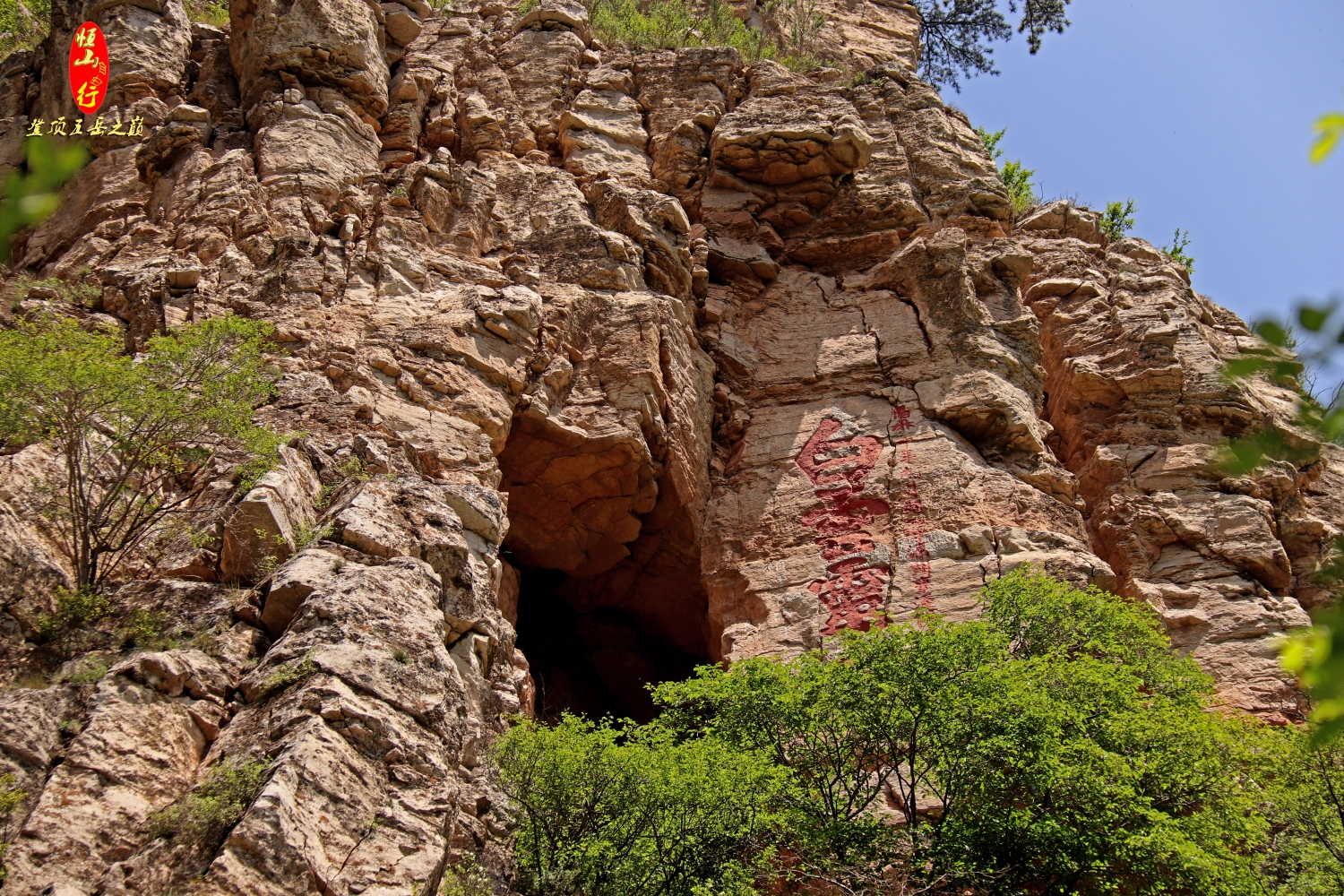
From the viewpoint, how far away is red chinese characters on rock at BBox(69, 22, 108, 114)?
1991 centimetres

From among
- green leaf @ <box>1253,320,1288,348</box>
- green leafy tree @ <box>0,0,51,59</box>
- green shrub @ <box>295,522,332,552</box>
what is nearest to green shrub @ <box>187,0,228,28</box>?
green leafy tree @ <box>0,0,51,59</box>

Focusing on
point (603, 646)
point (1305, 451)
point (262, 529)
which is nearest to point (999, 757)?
point (603, 646)

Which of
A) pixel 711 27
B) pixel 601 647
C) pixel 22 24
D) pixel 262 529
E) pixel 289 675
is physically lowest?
pixel 289 675

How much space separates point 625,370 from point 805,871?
793 cm

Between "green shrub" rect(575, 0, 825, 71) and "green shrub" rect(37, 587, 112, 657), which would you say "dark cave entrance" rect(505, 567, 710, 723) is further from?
"green shrub" rect(575, 0, 825, 71)

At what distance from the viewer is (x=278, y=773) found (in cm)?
929

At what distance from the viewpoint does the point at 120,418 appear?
12344 mm

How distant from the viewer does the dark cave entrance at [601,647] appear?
19.6 meters

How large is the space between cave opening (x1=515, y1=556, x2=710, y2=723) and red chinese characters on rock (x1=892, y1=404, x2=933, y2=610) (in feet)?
13.9

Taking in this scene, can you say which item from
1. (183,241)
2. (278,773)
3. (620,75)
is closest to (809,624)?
(278,773)

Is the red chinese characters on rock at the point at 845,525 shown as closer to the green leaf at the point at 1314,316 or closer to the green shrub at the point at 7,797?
the green shrub at the point at 7,797

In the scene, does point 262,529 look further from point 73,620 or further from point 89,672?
point 89,672

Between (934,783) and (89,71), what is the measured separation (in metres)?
18.3

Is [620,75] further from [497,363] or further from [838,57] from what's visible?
[497,363]
